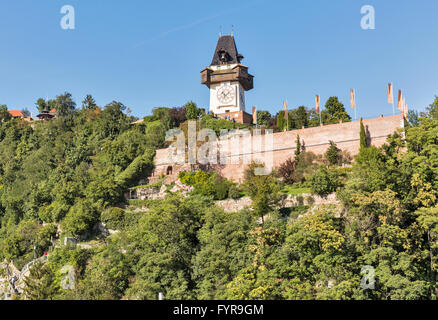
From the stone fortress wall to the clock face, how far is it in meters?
11.6

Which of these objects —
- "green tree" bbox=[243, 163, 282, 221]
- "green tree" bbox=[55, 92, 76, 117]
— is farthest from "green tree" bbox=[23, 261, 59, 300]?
"green tree" bbox=[55, 92, 76, 117]

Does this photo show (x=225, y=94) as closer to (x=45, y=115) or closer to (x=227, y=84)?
(x=227, y=84)

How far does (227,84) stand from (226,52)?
4255mm

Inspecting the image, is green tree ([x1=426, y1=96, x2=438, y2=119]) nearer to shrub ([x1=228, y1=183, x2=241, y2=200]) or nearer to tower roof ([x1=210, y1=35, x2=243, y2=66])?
shrub ([x1=228, y1=183, x2=241, y2=200])

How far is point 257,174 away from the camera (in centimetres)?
3575

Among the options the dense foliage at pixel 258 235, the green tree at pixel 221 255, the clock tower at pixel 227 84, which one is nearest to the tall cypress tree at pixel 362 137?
the dense foliage at pixel 258 235

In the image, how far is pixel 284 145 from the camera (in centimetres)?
3909

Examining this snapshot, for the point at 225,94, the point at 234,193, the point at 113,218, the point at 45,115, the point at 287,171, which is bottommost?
the point at 113,218

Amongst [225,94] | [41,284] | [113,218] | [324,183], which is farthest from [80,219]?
[225,94]

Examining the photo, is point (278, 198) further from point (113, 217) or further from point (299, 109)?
point (299, 109)

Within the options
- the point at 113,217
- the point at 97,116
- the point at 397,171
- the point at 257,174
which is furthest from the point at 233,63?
the point at 397,171

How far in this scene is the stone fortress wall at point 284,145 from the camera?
117 ft

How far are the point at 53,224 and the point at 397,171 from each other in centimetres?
2578

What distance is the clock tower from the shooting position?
170 feet
